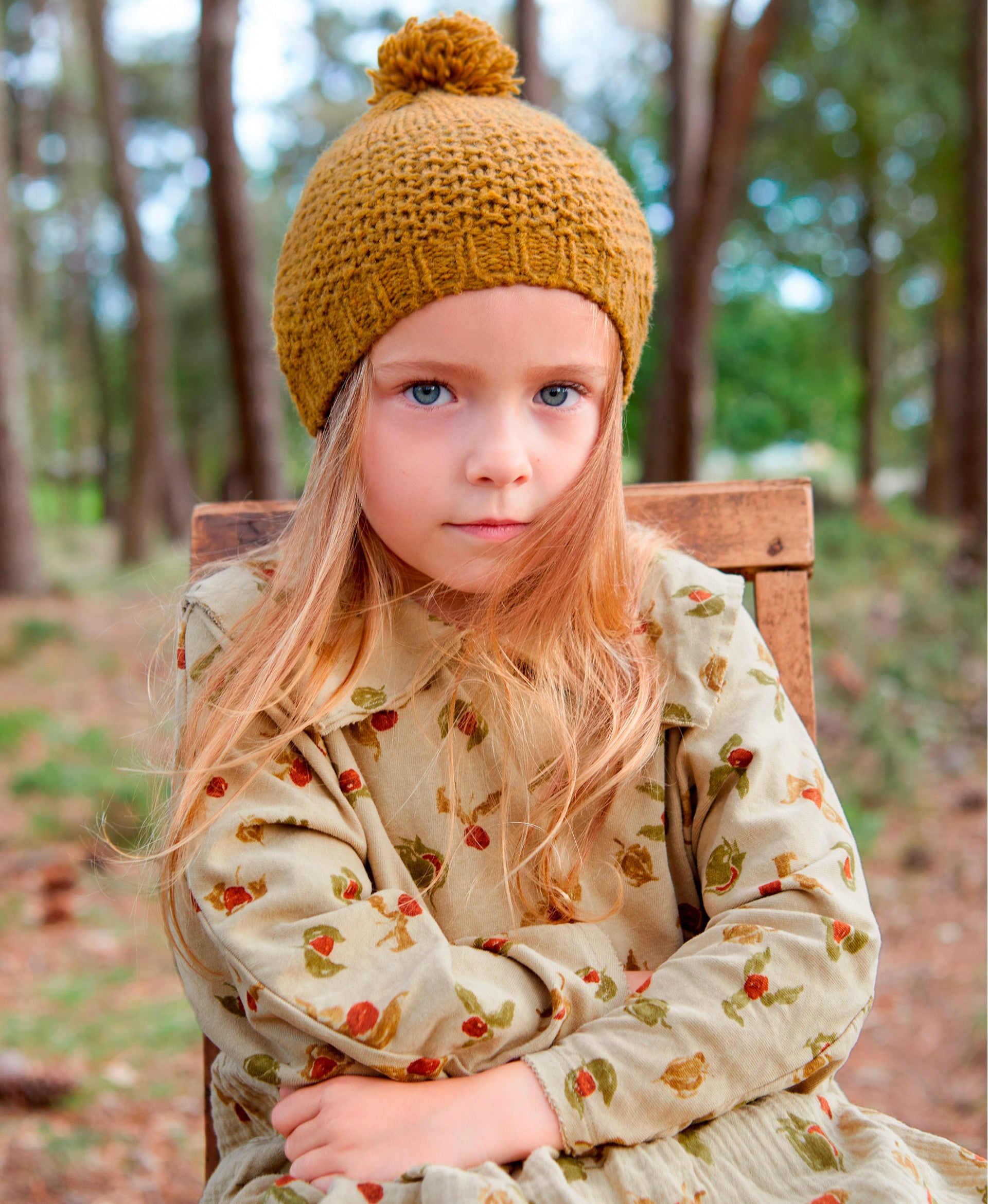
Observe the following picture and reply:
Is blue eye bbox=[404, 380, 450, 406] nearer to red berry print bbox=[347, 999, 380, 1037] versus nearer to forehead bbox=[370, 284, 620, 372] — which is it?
forehead bbox=[370, 284, 620, 372]

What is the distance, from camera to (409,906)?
4.53 feet

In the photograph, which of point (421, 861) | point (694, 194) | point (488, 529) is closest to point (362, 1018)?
point (421, 861)

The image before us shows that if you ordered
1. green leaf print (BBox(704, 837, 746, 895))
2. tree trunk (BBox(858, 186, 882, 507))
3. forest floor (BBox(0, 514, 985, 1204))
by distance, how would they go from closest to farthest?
green leaf print (BBox(704, 837, 746, 895)) < forest floor (BBox(0, 514, 985, 1204)) < tree trunk (BBox(858, 186, 882, 507))

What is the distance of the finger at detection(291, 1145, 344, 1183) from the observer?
4.08 feet

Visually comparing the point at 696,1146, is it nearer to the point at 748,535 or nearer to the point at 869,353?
the point at 748,535

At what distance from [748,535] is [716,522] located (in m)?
0.06

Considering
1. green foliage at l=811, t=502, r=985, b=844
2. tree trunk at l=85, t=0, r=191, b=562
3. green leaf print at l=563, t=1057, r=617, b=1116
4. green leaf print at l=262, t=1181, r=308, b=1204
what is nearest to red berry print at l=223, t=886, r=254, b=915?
green leaf print at l=262, t=1181, r=308, b=1204

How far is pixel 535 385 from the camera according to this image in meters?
1.44

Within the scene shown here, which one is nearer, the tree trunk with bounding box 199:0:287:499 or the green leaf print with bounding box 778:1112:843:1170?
the green leaf print with bounding box 778:1112:843:1170

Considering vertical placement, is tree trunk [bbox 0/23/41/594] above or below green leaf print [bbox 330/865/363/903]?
above

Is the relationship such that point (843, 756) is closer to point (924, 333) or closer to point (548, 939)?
point (548, 939)

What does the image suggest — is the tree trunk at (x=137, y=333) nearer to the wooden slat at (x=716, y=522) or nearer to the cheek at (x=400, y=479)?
the wooden slat at (x=716, y=522)

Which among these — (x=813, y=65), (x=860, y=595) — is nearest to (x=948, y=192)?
(x=813, y=65)

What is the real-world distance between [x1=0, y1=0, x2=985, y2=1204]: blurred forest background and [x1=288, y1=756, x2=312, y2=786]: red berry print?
Result: 0.40 metres
